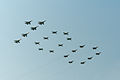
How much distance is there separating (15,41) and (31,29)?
8.85 m

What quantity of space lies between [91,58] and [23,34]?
122 ft

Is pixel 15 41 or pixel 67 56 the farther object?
pixel 67 56

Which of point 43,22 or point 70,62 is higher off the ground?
point 43,22

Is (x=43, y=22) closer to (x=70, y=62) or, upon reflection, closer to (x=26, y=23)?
(x=26, y=23)

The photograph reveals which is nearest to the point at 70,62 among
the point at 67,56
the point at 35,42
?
the point at 67,56

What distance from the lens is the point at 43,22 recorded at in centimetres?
17288

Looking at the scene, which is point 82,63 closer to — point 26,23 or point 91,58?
point 91,58

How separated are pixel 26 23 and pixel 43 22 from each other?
23.6ft

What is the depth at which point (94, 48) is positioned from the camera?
18788cm

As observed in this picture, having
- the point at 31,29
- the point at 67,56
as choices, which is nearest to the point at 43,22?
the point at 31,29

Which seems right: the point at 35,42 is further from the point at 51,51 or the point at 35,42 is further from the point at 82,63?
the point at 82,63

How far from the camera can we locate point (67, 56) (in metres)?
189

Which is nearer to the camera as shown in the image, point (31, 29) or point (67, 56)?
point (31, 29)

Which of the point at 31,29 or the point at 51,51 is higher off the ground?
the point at 31,29
